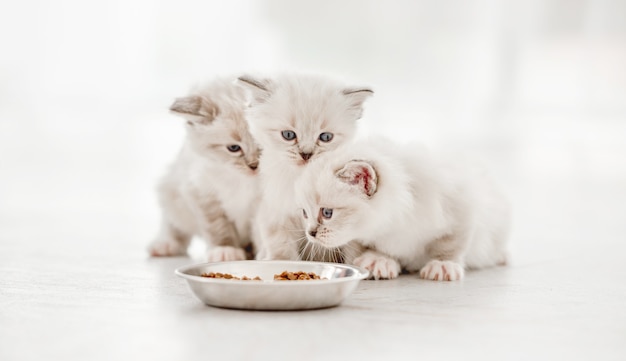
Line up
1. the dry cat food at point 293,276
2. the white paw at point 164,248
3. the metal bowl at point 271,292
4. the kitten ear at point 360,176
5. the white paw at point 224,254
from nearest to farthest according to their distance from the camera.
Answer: the metal bowl at point 271,292 < the dry cat food at point 293,276 < the kitten ear at point 360,176 < the white paw at point 224,254 < the white paw at point 164,248

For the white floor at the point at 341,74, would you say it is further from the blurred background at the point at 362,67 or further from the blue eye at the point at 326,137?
the blue eye at the point at 326,137

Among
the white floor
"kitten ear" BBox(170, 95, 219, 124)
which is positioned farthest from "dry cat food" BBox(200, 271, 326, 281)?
the white floor

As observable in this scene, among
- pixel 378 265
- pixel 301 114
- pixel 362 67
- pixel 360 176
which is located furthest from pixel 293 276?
pixel 362 67

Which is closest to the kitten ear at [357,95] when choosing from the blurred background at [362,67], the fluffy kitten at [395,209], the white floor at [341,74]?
the fluffy kitten at [395,209]

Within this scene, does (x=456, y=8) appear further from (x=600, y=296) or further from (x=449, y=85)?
(x=600, y=296)

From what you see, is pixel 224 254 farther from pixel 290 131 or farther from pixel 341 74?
pixel 341 74

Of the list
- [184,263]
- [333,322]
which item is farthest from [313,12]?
[333,322]

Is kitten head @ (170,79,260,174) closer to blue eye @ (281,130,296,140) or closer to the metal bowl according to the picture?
blue eye @ (281,130,296,140)
